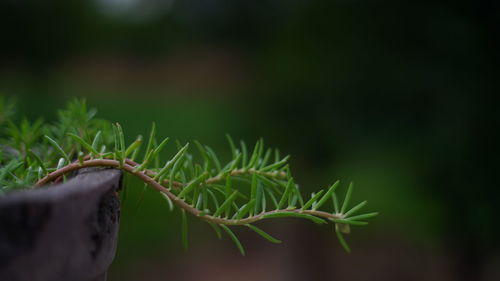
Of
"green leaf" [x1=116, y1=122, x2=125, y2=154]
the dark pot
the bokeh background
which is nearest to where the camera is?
the dark pot

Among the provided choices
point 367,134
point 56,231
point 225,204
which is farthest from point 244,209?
point 367,134

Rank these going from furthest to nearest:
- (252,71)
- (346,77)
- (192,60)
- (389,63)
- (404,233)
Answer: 1. (192,60)
2. (404,233)
3. (252,71)
4. (346,77)
5. (389,63)

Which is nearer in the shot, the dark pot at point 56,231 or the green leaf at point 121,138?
the dark pot at point 56,231

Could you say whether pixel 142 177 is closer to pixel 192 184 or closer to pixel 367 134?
pixel 192 184

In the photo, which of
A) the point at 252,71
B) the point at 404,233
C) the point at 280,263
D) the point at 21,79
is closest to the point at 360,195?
the point at 404,233

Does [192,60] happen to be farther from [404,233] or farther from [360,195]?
[404,233]
